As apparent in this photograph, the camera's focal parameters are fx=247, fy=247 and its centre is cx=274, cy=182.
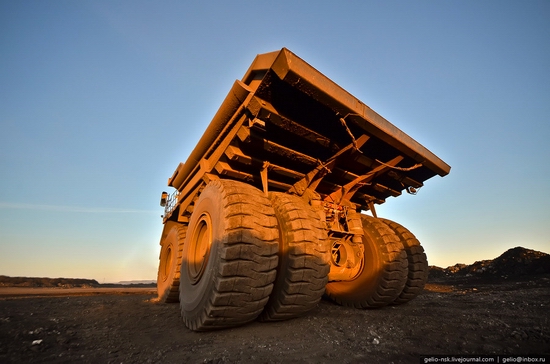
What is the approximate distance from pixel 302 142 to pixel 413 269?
3.24 meters

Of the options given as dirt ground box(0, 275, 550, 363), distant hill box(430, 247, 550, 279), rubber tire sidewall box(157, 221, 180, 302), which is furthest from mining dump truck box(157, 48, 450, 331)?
distant hill box(430, 247, 550, 279)

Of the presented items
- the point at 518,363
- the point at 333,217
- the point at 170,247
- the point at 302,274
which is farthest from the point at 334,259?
the point at 170,247

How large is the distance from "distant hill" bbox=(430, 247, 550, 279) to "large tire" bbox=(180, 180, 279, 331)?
16212mm

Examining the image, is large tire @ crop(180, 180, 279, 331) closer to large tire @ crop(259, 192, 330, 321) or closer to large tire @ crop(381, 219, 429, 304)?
large tire @ crop(259, 192, 330, 321)

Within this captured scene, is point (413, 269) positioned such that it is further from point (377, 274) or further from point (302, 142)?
point (302, 142)

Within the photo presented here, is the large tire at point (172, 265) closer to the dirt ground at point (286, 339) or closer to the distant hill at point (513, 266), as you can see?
the dirt ground at point (286, 339)

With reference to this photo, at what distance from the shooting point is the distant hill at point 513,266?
12.9 meters

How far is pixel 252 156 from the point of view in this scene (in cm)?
386

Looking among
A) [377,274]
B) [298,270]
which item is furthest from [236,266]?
[377,274]

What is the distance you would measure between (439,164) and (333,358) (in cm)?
372

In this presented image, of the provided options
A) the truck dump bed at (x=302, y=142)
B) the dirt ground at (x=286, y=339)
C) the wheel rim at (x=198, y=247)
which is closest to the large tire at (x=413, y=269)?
the truck dump bed at (x=302, y=142)

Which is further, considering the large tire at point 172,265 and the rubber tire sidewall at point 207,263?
the large tire at point 172,265

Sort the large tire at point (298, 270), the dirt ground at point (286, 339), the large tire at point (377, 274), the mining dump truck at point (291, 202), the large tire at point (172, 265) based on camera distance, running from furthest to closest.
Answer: the large tire at point (172, 265) → the large tire at point (377, 274) → the large tire at point (298, 270) → the mining dump truck at point (291, 202) → the dirt ground at point (286, 339)

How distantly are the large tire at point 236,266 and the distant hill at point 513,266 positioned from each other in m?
16.2
